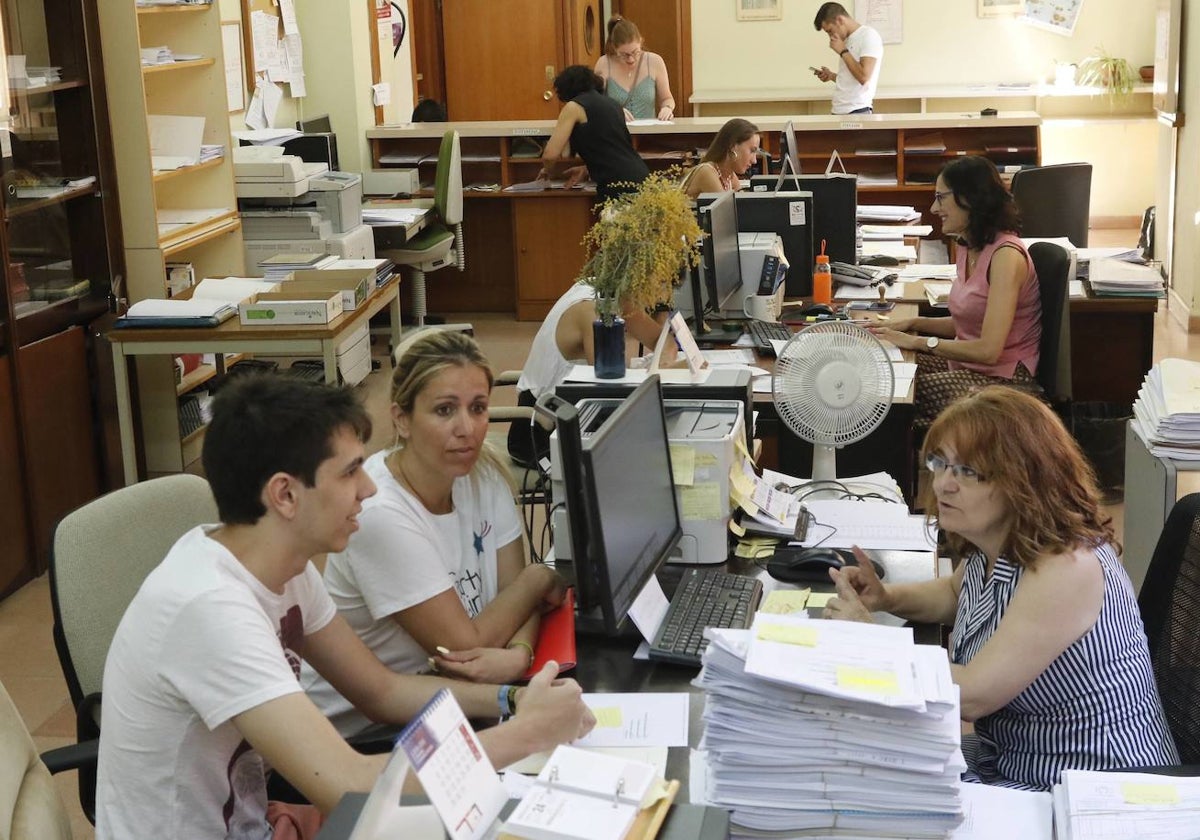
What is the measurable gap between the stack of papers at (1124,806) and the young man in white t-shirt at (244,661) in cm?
62

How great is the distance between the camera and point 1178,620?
2.22 metres

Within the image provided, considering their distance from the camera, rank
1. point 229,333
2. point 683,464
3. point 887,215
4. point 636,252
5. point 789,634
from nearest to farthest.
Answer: point 789,634 < point 683,464 < point 636,252 < point 229,333 < point 887,215

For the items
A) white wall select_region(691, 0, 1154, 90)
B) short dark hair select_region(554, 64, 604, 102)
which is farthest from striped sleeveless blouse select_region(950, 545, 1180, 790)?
white wall select_region(691, 0, 1154, 90)

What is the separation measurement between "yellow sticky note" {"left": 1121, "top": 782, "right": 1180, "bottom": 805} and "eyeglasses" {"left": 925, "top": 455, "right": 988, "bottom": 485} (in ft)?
1.64

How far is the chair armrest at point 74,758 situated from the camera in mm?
2080

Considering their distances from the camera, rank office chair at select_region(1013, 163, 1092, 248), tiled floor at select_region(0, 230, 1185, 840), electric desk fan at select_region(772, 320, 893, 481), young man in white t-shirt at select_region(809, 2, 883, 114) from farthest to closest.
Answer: young man in white t-shirt at select_region(809, 2, 883, 114), office chair at select_region(1013, 163, 1092, 248), tiled floor at select_region(0, 230, 1185, 840), electric desk fan at select_region(772, 320, 893, 481)

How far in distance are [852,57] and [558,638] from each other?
7085 mm

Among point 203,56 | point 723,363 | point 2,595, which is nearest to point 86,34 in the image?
point 203,56

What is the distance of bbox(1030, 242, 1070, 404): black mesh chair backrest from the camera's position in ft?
14.1

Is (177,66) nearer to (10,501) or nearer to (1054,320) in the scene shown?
(10,501)

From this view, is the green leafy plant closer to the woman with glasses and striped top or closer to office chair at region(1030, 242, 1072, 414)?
the woman with glasses and striped top

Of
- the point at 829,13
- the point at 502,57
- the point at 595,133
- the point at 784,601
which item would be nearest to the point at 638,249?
the point at 784,601

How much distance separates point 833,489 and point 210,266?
3.33 meters

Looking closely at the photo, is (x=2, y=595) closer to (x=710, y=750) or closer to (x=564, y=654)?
(x=564, y=654)
